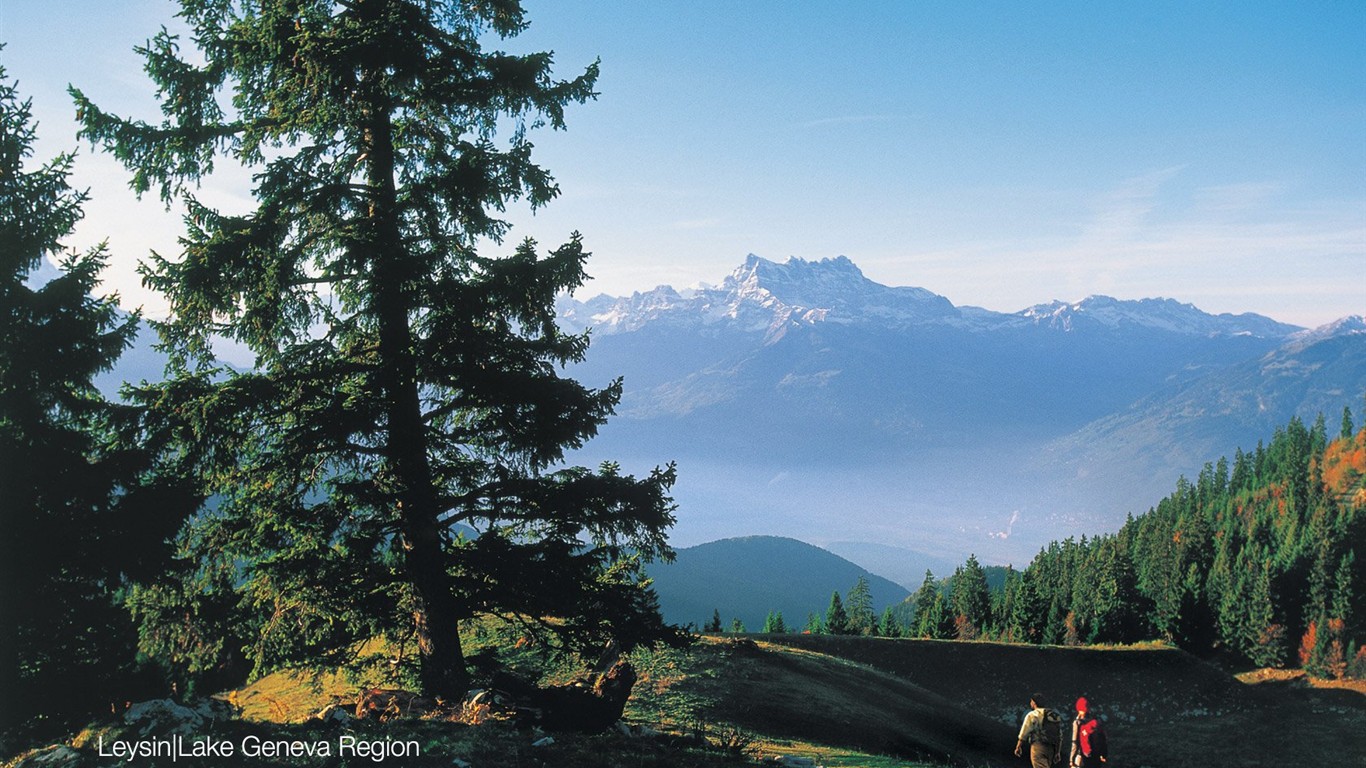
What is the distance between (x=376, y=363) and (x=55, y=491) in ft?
26.4

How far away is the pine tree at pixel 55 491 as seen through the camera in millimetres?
15555

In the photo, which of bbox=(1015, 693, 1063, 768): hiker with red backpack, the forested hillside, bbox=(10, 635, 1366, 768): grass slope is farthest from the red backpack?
the forested hillside

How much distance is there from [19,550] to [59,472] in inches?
65.8

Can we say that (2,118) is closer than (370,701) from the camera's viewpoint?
No

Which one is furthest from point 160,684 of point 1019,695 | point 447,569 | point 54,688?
point 1019,695

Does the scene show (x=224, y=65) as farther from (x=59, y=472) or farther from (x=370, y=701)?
(x=370, y=701)

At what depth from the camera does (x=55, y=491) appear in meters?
15.8

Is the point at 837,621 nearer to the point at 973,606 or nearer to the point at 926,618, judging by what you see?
the point at 926,618

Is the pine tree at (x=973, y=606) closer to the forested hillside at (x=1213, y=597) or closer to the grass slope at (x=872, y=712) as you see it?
the forested hillside at (x=1213, y=597)

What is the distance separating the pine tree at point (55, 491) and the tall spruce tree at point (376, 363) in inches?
104

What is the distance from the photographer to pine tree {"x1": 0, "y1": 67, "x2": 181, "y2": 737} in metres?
15.6

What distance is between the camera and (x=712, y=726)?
2511 cm

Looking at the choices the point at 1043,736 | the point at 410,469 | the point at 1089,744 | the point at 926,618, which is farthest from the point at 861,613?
the point at 410,469

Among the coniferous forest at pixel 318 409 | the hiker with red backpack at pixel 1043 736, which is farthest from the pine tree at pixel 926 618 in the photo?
the coniferous forest at pixel 318 409
